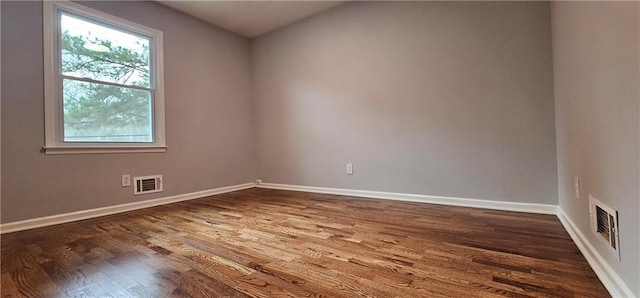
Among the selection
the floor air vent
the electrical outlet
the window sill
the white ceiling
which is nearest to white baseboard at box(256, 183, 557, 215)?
the floor air vent

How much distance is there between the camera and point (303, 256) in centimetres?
149

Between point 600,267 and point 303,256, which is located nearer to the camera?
point 600,267

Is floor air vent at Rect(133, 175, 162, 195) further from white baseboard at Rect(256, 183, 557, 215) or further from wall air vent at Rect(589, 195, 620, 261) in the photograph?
wall air vent at Rect(589, 195, 620, 261)

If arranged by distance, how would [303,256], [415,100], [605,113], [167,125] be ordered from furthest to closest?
[167,125] → [415,100] → [303,256] → [605,113]

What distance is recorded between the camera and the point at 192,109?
329 cm

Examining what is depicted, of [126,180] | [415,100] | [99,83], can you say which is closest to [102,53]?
[99,83]

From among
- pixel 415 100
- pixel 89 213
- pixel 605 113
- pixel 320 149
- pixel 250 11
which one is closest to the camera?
pixel 605 113

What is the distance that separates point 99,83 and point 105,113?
0.27m

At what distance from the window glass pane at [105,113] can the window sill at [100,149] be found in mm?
74

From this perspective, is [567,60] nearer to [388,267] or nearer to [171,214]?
[388,267]

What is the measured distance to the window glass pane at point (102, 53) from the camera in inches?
92.4

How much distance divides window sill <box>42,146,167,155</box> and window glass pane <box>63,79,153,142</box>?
2.9 inches

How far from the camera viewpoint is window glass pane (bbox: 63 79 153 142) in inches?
92.4

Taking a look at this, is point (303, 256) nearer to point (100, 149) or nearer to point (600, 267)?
point (600, 267)
